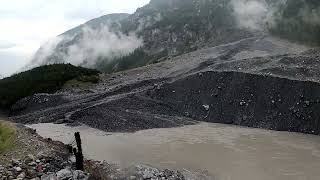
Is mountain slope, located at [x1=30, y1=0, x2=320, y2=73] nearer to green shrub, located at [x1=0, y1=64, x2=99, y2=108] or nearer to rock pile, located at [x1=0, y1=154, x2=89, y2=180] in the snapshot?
green shrub, located at [x1=0, y1=64, x2=99, y2=108]

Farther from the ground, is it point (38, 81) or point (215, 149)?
point (38, 81)

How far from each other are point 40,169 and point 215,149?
17218mm

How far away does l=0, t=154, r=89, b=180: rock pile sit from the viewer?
25.0 metres

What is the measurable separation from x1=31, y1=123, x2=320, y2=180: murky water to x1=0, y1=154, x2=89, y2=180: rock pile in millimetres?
6410

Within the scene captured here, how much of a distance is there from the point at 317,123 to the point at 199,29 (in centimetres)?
12217

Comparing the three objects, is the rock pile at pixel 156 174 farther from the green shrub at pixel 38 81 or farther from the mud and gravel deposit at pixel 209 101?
the green shrub at pixel 38 81

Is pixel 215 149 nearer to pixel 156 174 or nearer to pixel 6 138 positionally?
pixel 156 174

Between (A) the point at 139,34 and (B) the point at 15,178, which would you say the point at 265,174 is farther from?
(A) the point at 139,34

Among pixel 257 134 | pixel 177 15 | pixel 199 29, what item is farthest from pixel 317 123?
pixel 177 15

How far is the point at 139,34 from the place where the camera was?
653ft

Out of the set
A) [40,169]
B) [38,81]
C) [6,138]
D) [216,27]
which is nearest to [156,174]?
[40,169]

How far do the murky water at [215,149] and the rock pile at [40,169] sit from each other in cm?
641

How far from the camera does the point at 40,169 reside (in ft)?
86.3

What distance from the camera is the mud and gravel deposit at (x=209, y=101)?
4744cm
